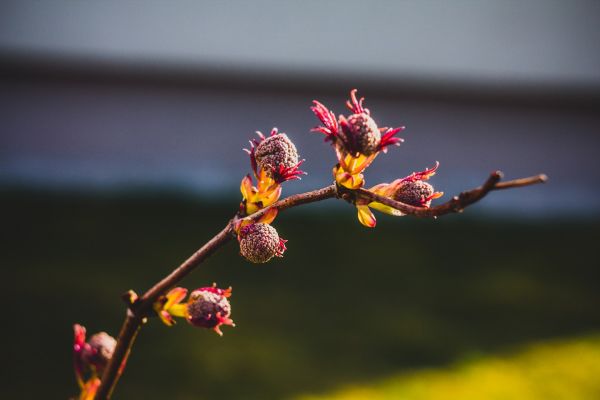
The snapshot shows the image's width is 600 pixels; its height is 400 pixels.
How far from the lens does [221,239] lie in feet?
2.19

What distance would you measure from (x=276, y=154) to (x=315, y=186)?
4.28 metres

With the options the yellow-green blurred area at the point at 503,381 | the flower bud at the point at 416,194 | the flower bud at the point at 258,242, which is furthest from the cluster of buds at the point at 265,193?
the yellow-green blurred area at the point at 503,381

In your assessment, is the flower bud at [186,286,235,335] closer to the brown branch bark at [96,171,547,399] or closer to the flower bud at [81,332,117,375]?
the brown branch bark at [96,171,547,399]

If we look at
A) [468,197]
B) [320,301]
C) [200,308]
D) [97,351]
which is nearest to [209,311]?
[200,308]

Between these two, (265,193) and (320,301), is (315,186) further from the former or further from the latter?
(265,193)

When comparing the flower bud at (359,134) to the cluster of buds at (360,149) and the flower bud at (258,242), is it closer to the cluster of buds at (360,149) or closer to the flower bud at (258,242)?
the cluster of buds at (360,149)

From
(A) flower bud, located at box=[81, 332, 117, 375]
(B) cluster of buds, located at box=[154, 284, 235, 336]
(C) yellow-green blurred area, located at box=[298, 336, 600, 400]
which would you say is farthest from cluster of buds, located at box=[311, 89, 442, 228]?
(C) yellow-green blurred area, located at box=[298, 336, 600, 400]

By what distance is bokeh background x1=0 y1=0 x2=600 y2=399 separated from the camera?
3.32 metres

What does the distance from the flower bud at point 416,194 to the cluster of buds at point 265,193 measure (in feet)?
0.38

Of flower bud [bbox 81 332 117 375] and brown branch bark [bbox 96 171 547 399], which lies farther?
flower bud [bbox 81 332 117 375]

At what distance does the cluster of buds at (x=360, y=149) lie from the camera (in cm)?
63

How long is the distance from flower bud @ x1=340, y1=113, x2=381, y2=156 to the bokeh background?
2.54 meters

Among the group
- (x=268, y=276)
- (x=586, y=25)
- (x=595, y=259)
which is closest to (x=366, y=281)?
(x=268, y=276)

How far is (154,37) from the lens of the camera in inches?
183
